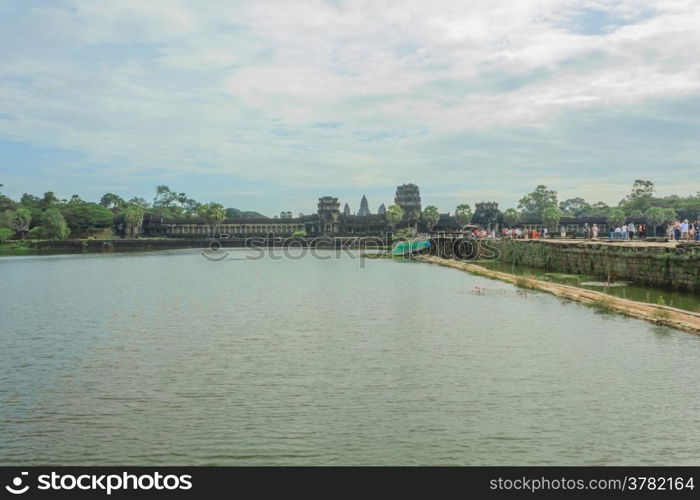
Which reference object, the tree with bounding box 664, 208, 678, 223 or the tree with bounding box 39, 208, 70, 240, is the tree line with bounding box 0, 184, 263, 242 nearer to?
the tree with bounding box 39, 208, 70, 240

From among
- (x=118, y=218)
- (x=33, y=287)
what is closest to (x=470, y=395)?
(x=33, y=287)

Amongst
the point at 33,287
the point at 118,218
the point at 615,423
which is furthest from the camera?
the point at 118,218

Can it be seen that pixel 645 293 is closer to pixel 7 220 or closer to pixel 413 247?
pixel 413 247

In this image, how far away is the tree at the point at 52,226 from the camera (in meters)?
169

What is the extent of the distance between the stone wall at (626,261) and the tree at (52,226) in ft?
438

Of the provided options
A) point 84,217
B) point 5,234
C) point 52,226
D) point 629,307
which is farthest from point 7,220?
point 629,307

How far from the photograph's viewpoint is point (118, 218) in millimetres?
198750

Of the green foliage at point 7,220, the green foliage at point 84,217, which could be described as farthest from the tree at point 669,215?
the green foliage at point 7,220

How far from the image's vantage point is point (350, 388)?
1741cm

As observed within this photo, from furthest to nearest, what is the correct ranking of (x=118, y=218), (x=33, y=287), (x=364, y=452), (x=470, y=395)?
(x=118, y=218) < (x=33, y=287) < (x=470, y=395) < (x=364, y=452)
